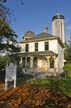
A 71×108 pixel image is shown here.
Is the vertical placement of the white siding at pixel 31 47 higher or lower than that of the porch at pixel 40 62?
higher

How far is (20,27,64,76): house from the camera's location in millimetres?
42812

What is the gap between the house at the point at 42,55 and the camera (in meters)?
42.8

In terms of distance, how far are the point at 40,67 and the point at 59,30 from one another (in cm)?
3711

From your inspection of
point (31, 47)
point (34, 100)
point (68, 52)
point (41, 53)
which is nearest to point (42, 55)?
point (41, 53)

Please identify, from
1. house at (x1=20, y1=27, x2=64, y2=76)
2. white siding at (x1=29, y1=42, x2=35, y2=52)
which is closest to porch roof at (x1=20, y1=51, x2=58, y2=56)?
house at (x1=20, y1=27, x2=64, y2=76)

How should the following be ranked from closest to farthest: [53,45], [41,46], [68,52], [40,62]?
[40,62]
[53,45]
[41,46]
[68,52]

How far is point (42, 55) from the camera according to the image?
43.2 metres

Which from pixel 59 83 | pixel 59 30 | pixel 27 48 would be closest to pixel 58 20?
pixel 59 30

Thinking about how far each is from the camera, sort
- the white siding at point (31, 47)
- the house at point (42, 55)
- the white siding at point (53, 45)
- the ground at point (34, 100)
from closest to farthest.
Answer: the ground at point (34, 100) → the house at point (42, 55) → the white siding at point (53, 45) → the white siding at point (31, 47)

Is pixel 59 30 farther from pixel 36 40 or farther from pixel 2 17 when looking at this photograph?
pixel 2 17

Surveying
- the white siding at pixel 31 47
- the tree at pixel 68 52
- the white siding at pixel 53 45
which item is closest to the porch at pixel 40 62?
the white siding at pixel 53 45

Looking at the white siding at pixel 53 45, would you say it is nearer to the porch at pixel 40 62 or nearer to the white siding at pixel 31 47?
the porch at pixel 40 62

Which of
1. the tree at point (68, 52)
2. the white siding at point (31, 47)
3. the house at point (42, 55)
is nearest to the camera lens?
the house at point (42, 55)

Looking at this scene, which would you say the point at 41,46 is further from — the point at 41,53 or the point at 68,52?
the point at 68,52
